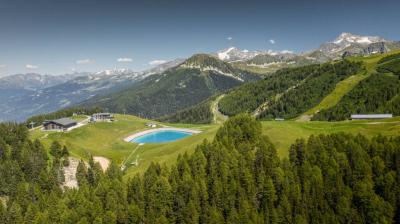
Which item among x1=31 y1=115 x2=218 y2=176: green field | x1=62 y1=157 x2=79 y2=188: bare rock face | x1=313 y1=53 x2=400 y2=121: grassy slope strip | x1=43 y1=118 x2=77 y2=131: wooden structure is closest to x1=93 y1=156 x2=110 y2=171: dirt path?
x1=31 y1=115 x2=218 y2=176: green field

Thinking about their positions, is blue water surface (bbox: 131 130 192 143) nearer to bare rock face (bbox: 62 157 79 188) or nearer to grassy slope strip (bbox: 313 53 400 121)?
bare rock face (bbox: 62 157 79 188)

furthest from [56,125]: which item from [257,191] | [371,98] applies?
[371,98]

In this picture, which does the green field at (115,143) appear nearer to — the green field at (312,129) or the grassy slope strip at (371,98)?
the green field at (312,129)

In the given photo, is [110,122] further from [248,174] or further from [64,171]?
[248,174]

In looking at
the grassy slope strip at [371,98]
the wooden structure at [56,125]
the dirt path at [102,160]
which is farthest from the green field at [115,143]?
the grassy slope strip at [371,98]

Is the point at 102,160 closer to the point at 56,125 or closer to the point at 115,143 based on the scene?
the point at 115,143
